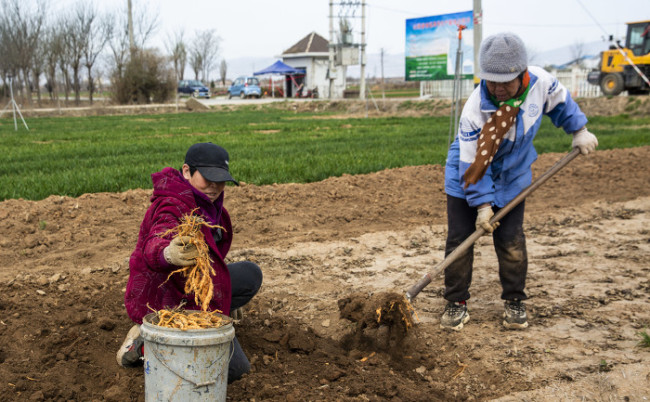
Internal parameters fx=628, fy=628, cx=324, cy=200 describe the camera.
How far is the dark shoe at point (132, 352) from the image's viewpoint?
3.29m

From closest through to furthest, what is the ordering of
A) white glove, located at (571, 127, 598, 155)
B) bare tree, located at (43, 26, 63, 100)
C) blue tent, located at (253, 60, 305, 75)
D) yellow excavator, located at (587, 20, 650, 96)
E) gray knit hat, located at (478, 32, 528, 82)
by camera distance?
gray knit hat, located at (478, 32, 528, 82)
white glove, located at (571, 127, 598, 155)
yellow excavator, located at (587, 20, 650, 96)
bare tree, located at (43, 26, 63, 100)
blue tent, located at (253, 60, 305, 75)

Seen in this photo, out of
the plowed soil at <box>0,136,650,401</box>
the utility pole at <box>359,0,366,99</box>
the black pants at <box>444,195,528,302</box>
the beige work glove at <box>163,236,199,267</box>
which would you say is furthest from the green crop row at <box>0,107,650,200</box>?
the utility pole at <box>359,0,366,99</box>

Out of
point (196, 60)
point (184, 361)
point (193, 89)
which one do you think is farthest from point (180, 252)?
point (196, 60)

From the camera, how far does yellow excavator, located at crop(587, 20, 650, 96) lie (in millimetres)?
23094

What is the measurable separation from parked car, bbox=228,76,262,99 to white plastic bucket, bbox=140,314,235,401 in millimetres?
48420

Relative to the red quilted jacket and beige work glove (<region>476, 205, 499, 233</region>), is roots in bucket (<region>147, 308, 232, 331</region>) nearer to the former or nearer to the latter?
the red quilted jacket

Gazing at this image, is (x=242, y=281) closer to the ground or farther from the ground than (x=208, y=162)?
closer to the ground

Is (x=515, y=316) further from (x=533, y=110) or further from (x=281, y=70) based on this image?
(x=281, y=70)

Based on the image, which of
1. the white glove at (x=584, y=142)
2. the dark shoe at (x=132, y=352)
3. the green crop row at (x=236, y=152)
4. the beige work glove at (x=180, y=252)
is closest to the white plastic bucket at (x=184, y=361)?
the beige work glove at (x=180, y=252)

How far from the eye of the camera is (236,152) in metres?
12.3

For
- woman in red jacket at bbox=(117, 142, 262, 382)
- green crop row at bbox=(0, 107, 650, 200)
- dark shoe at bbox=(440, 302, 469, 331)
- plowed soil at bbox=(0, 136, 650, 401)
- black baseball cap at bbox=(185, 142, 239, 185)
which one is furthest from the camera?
green crop row at bbox=(0, 107, 650, 200)

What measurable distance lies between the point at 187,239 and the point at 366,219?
4460 mm

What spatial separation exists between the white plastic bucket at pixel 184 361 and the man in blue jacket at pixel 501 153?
1848mm

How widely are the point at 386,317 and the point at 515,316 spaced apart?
860 millimetres
